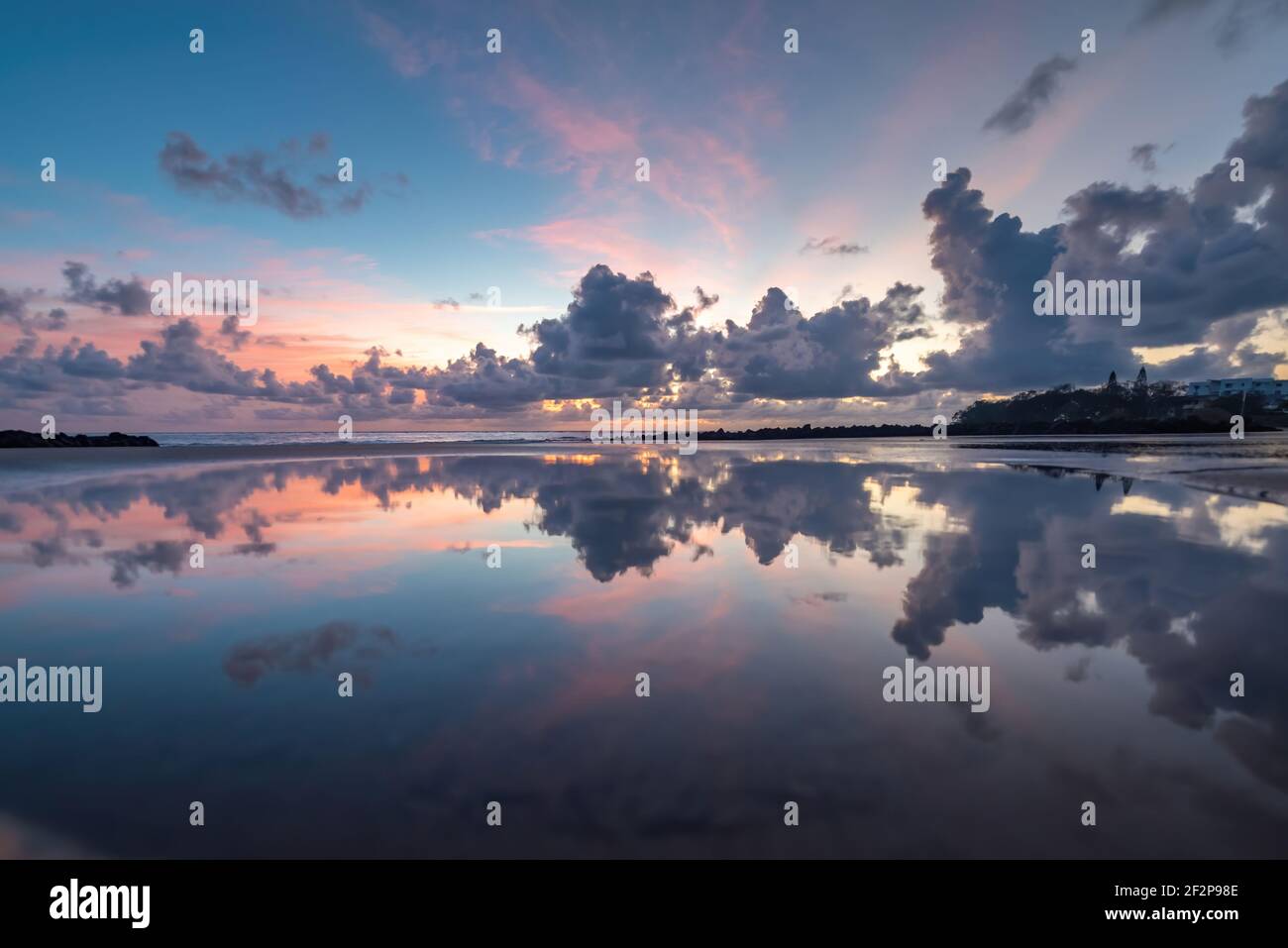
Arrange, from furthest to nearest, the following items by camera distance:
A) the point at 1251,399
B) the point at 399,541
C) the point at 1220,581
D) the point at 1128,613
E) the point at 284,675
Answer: the point at 1251,399
the point at 399,541
the point at 1220,581
the point at 1128,613
the point at 284,675

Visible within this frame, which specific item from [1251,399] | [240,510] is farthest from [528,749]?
[1251,399]

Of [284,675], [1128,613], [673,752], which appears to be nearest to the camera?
[673,752]

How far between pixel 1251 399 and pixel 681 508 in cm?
25173

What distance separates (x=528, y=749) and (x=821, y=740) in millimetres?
2634

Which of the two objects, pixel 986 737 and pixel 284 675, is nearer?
pixel 986 737

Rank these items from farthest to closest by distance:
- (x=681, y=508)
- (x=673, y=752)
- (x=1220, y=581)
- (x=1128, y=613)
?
(x=681, y=508)
(x=1220, y=581)
(x=1128, y=613)
(x=673, y=752)

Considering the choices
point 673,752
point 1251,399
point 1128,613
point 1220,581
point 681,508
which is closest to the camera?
point 673,752

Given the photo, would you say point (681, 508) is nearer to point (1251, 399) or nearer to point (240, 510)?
point (240, 510)
